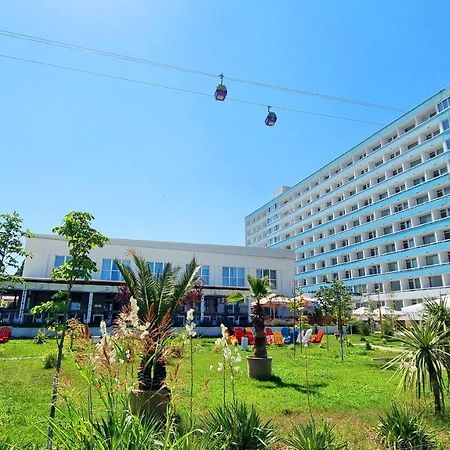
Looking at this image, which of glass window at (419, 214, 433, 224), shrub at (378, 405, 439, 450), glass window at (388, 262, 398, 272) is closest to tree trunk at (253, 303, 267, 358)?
shrub at (378, 405, 439, 450)

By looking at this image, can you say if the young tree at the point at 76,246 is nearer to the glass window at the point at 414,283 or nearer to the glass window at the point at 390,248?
the glass window at the point at 414,283

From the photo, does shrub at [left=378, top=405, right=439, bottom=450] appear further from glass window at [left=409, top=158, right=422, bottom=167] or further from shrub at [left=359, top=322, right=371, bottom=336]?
glass window at [left=409, top=158, right=422, bottom=167]

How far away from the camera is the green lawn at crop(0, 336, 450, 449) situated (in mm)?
6484

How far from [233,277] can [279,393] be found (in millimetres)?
Result: 32729

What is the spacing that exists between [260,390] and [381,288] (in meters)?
45.1

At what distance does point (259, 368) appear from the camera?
Answer: 1297cm

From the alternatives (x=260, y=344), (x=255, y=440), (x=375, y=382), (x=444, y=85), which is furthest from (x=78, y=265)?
(x=444, y=85)

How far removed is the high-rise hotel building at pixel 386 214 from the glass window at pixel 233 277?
18.8 meters

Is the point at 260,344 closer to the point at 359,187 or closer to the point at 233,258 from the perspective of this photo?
the point at 233,258

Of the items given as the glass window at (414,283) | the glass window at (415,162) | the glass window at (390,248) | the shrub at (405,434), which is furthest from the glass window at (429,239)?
the shrub at (405,434)

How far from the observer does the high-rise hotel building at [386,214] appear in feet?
141

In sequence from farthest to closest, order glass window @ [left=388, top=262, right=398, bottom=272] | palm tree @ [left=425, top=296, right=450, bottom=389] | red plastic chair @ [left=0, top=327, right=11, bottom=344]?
1. glass window @ [left=388, top=262, right=398, bottom=272]
2. red plastic chair @ [left=0, top=327, right=11, bottom=344]
3. palm tree @ [left=425, top=296, right=450, bottom=389]

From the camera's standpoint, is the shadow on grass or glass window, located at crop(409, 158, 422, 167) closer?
the shadow on grass

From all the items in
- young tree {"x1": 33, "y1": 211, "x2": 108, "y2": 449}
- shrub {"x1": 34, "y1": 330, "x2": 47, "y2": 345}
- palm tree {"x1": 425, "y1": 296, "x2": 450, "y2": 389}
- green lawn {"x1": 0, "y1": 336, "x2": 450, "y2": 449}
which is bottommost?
green lawn {"x1": 0, "y1": 336, "x2": 450, "y2": 449}
